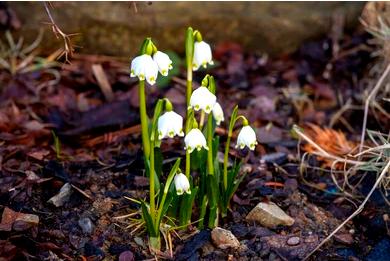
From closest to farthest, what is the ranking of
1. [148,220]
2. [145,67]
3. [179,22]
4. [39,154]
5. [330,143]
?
[145,67], [148,220], [39,154], [330,143], [179,22]

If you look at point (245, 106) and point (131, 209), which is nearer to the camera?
point (131, 209)

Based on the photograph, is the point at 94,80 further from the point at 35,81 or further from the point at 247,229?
the point at 247,229

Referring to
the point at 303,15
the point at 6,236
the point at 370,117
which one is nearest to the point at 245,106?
the point at 370,117

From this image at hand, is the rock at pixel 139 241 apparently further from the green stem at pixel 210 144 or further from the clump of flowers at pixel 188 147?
the green stem at pixel 210 144

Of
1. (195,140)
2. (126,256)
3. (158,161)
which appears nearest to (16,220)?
(126,256)

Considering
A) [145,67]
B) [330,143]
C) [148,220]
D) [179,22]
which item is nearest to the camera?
[145,67]

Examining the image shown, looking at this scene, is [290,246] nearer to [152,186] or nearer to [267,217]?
[267,217]

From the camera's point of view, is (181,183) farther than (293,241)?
No
